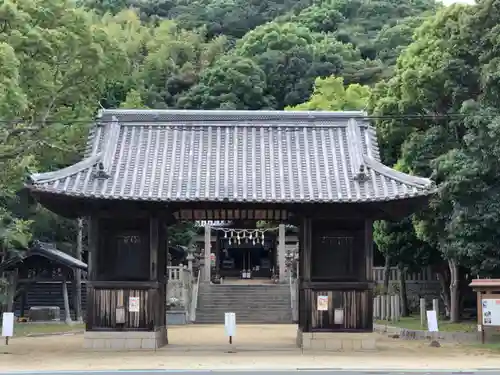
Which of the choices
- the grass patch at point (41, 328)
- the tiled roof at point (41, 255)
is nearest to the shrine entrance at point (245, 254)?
the tiled roof at point (41, 255)

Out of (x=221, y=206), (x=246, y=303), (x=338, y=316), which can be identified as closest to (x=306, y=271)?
(x=338, y=316)

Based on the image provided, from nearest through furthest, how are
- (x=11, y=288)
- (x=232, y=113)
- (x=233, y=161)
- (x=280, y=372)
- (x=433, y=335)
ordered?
(x=280, y=372) < (x=233, y=161) < (x=232, y=113) < (x=433, y=335) < (x=11, y=288)

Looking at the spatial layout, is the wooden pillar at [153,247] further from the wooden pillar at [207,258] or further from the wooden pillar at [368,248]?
the wooden pillar at [207,258]

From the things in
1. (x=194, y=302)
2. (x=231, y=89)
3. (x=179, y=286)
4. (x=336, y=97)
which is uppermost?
(x=231, y=89)

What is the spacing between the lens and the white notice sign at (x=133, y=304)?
2009 cm

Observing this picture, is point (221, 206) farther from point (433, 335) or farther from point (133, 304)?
point (433, 335)

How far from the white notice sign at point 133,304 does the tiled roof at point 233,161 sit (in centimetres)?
306

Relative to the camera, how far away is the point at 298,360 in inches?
688

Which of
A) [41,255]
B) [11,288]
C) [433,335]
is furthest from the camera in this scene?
[11,288]

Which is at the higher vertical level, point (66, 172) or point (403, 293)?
point (66, 172)

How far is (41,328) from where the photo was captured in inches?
1232

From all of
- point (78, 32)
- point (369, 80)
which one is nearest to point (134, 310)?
point (78, 32)

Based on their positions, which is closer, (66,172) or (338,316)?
(66,172)

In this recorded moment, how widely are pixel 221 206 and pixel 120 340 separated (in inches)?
183
